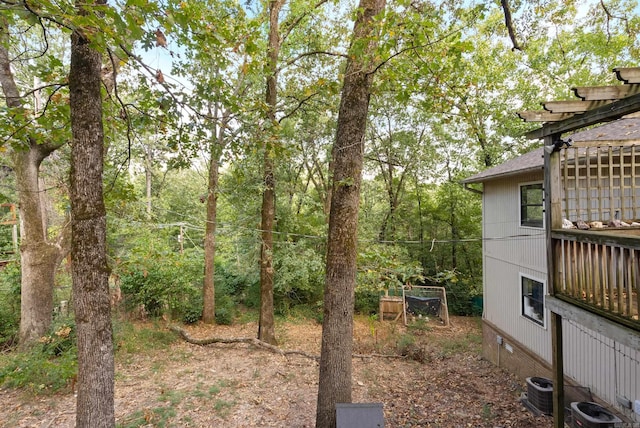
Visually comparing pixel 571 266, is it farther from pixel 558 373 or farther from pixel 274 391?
pixel 274 391

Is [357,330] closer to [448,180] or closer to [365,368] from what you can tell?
[365,368]

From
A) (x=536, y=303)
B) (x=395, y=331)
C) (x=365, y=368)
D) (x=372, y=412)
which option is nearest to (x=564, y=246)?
(x=372, y=412)

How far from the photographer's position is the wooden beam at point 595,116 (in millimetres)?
2775

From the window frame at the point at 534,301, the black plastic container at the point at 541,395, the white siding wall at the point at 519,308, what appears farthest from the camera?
the window frame at the point at 534,301

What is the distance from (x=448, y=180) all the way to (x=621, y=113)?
14.1m

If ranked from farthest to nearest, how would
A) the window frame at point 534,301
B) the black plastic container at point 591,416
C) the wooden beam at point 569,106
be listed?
the window frame at point 534,301 < the black plastic container at point 591,416 < the wooden beam at point 569,106

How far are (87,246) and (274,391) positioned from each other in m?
4.64

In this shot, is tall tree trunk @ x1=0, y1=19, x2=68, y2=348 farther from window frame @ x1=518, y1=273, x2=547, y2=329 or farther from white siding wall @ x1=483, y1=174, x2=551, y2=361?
window frame @ x1=518, y1=273, x2=547, y2=329

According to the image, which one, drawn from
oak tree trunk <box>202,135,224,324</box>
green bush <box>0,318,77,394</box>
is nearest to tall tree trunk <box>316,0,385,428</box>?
green bush <box>0,318,77,394</box>

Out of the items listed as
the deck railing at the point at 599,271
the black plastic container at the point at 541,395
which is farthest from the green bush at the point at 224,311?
the deck railing at the point at 599,271

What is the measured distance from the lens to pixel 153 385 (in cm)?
610

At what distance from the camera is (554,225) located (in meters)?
3.73

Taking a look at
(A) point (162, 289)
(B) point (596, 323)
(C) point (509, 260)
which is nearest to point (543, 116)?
(B) point (596, 323)

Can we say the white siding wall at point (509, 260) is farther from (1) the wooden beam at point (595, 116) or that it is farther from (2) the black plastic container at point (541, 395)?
(1) the wooden beam at point (595, 116)
